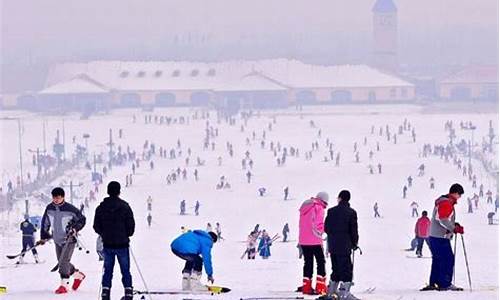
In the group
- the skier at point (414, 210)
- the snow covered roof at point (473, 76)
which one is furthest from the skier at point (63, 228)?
the snow covered roof at point (473, 76)

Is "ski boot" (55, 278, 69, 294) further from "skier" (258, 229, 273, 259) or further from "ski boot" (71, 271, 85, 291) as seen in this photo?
"skier" (258, 229, 273, 259)

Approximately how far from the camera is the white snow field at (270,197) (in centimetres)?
1339

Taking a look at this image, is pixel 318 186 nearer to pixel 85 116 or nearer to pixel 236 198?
pixel 236 198

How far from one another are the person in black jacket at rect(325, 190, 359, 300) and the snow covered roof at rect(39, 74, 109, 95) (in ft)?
Result: 294

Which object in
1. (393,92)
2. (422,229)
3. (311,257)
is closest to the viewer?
(311,257)

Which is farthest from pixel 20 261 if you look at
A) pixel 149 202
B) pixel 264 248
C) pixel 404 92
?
pixel 404 92

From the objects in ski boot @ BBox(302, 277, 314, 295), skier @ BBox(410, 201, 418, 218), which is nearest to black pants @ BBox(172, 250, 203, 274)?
ski boot @ BBox(302, 277, 314, 295)

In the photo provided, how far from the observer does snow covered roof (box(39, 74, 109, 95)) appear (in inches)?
3959

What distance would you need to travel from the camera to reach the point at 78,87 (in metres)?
102

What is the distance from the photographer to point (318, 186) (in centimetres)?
4003

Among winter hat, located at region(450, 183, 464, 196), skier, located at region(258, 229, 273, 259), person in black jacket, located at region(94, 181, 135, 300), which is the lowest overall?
skier, located at region(258, 229, 273, 259)

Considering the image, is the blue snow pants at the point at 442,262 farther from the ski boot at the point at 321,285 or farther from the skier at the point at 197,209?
the skier at the point at 197,209

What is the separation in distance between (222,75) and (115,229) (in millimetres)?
99557

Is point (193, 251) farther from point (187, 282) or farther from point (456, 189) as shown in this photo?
point (456, 189)
